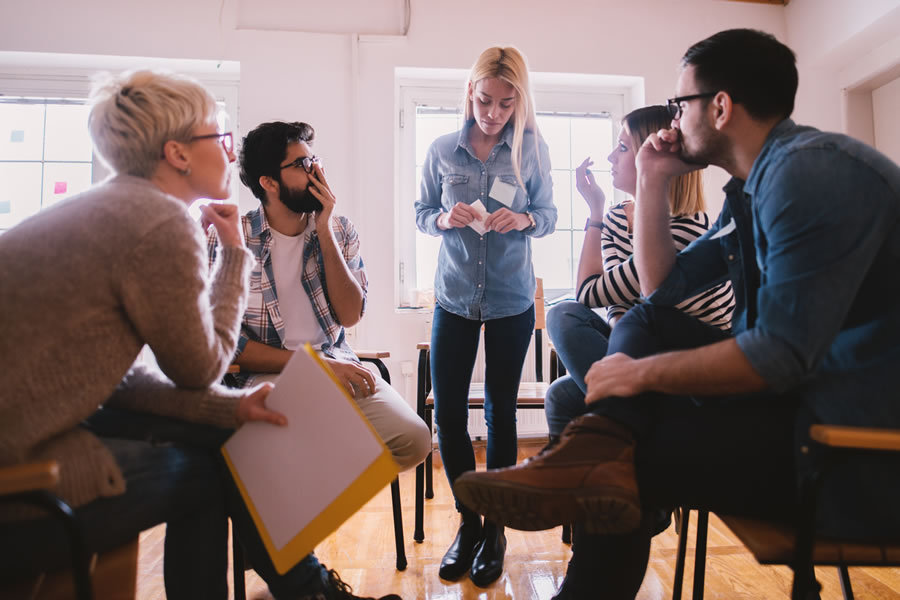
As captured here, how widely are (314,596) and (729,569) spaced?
1.23m

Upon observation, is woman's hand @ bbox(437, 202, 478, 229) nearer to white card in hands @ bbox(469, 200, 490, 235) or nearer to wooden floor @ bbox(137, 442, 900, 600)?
white card in hands @ bbox(469, 200, 490, 235)

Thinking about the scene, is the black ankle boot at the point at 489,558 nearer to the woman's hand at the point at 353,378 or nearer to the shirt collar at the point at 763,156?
the woman's hand at the point at 353,378

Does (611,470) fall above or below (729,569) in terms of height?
above

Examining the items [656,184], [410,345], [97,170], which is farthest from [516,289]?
[97,170]

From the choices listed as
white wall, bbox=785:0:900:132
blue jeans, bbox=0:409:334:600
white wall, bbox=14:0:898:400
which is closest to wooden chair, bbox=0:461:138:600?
blue jeans, bbox=0:409:334:600

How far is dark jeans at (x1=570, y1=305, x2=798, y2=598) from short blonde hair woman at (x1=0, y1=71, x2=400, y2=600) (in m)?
0.64

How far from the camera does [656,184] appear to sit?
1.20 meters

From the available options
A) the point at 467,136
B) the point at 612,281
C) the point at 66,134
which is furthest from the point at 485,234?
the point at 66,134

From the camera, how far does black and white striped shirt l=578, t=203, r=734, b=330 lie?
55.1 inches

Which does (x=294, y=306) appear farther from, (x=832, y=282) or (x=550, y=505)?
(x=832, y=282)

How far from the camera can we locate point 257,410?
0.97 m

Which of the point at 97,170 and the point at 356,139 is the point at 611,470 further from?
the point at 97,170

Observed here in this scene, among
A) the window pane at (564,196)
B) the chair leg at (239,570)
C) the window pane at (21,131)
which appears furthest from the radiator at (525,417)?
the window pane at (21,131)

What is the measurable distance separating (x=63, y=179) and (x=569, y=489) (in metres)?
3.45
